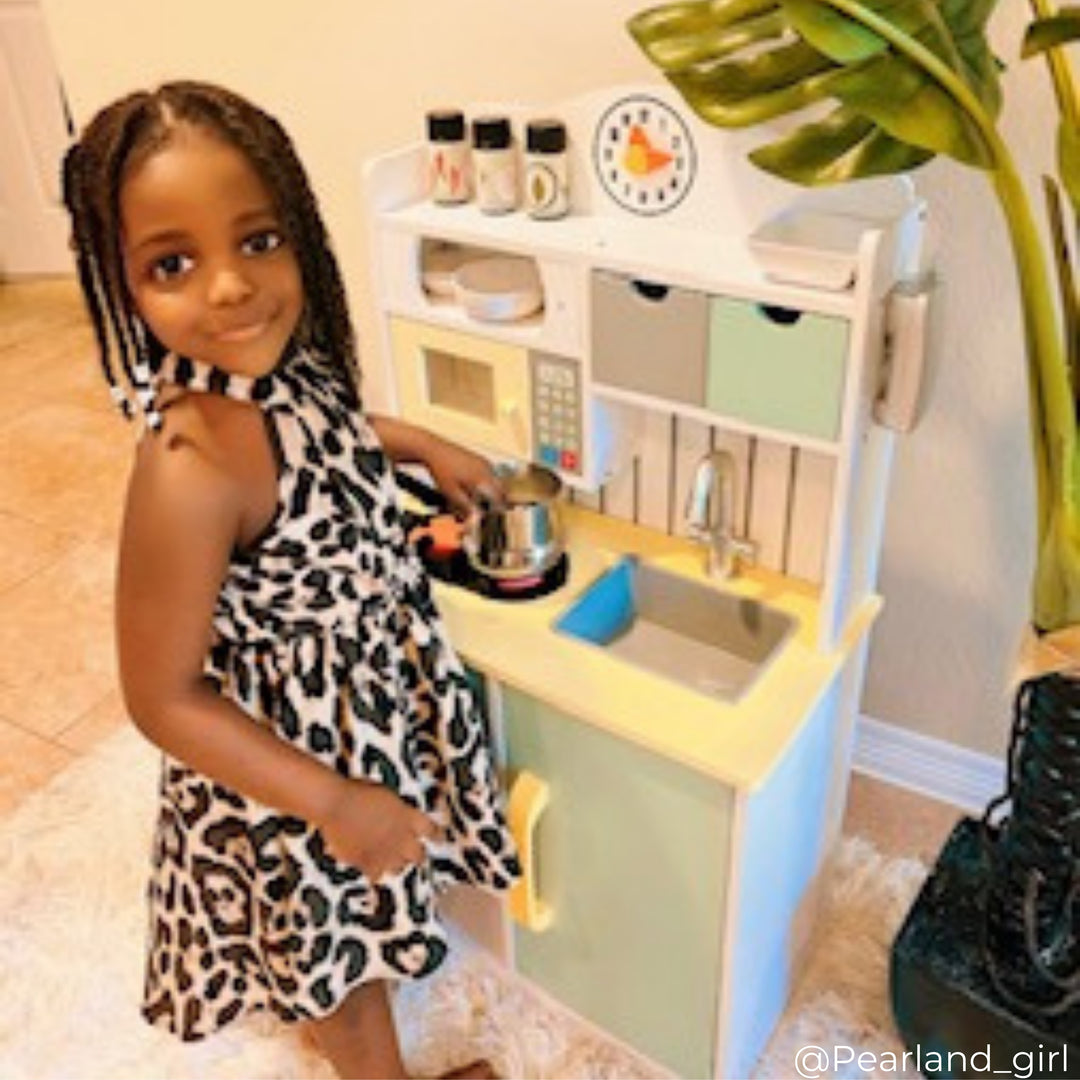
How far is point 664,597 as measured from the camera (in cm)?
126

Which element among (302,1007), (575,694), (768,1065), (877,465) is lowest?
(768,1065)

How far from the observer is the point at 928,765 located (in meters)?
1.57

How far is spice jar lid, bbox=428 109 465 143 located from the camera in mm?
1145

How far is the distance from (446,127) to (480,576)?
0.48 meters

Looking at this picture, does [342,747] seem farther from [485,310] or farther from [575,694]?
[485,310]

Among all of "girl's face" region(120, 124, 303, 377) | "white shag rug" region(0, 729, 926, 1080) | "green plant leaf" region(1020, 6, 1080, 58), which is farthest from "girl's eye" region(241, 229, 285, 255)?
"white shag rug" region(0, 729, 926, 1080)

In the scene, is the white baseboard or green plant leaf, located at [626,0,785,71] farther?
the white baseboard

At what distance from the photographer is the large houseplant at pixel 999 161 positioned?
75 cm

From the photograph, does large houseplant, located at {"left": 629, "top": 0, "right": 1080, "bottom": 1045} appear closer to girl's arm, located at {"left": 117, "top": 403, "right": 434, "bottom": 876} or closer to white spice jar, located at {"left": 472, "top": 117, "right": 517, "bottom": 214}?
white spice jar, located at {"left": 472, "top": 117, "right": 517, "bottom": 214}

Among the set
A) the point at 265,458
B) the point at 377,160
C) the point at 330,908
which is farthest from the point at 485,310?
the point at 330,908

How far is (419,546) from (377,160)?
0.42 m

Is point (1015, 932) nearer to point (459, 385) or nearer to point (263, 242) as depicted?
point (459, 385)

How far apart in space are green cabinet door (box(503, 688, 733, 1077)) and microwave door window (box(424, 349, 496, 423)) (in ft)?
1.11

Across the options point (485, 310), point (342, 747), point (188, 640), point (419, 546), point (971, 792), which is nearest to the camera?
point (188, 640)
